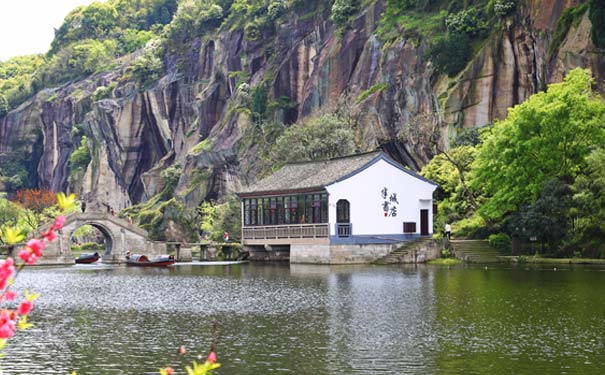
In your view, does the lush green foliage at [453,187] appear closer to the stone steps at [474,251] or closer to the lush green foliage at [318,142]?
the stone steps at [474,251]

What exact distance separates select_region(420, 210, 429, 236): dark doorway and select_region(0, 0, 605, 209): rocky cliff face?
1884 cm

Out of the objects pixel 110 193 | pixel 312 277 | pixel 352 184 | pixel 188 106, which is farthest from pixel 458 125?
pixel 110 193

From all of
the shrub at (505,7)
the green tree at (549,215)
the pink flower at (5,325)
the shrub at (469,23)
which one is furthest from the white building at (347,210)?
the pink flower at (5,325)

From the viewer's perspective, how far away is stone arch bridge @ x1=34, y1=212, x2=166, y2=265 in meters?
90.6

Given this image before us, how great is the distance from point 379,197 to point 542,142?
581 inches

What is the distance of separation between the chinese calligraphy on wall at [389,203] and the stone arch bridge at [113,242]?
27940 millimetres

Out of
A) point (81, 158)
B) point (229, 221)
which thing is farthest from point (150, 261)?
point (81, 158)

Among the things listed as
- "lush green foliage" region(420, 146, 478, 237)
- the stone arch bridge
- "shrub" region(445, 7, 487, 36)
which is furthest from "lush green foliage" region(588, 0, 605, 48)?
the stone arch bridge

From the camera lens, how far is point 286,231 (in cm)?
7788

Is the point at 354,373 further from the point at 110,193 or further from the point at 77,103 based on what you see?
the point at 77,103

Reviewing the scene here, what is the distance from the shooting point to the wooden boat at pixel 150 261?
82.4m

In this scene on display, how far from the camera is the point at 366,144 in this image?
101688 mm

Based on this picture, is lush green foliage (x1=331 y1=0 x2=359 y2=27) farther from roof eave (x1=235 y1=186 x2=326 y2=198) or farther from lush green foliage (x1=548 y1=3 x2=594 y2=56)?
roof eave (x1=235 y1=186 x2=326 y2=198)

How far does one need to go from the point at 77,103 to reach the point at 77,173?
14707mm
